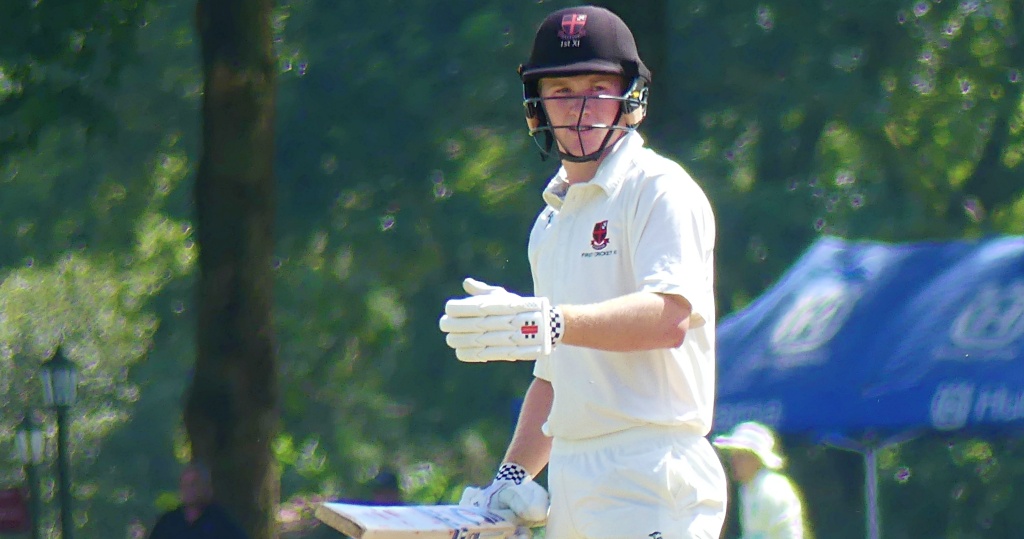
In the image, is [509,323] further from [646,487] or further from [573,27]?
[573,27]

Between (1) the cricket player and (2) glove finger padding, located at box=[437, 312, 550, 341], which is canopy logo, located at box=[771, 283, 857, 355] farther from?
(2) glove finger padding, located at box=[437, 312, 550, 341]

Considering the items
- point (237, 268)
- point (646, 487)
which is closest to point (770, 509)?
point (237, 268)

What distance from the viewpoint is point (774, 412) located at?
380 inches

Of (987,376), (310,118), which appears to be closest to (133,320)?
(310,118)

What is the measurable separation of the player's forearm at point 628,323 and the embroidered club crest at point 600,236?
244mm

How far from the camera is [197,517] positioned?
32.5ft

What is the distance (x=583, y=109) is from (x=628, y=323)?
1.83ft

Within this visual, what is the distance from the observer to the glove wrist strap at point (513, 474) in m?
3.45

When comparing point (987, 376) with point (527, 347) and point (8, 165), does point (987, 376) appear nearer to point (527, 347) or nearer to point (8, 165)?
point (527, 347)

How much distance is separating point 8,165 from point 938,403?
7324 millimetres

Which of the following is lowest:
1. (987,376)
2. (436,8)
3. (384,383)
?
(384,383)

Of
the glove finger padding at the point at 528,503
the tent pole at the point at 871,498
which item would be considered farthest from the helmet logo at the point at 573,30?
the tent pole at the point at 871,498

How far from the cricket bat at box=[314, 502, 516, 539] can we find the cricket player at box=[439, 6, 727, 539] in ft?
0.30

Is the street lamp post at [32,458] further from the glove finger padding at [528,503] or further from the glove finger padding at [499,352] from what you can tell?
the glove finger padding at [499,352]
